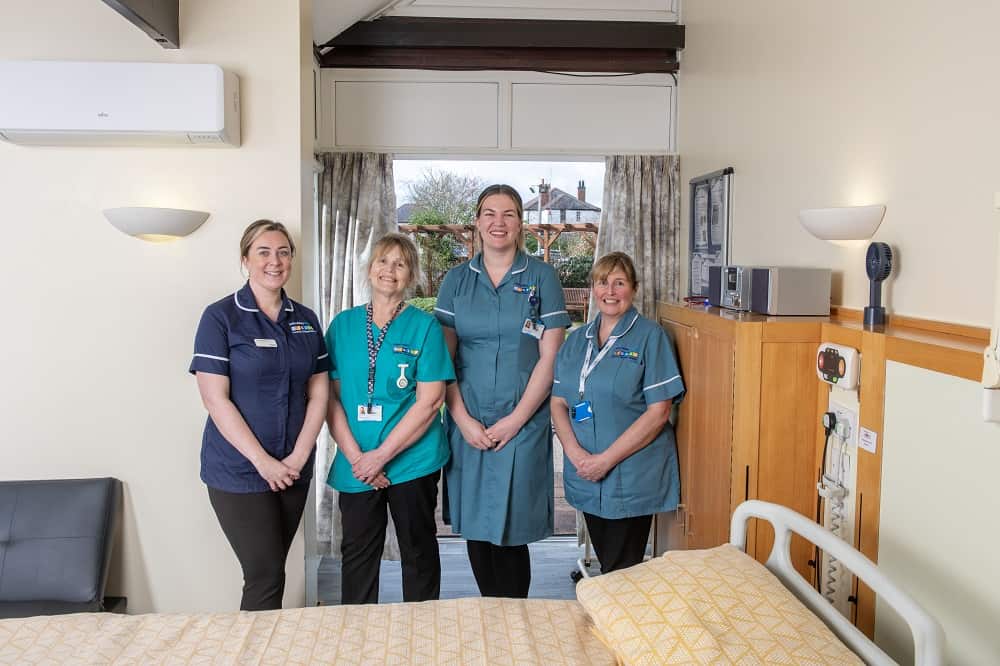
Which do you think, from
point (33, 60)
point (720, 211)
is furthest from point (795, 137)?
point (33, 60)

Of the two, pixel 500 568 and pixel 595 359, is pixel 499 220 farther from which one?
pixel 500 568

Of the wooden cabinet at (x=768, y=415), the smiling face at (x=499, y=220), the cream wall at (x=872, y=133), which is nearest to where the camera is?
the cream wall at (x=872, y=133)

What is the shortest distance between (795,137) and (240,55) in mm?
2029

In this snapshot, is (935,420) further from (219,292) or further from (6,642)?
(219,292)

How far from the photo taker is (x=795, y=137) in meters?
2.96

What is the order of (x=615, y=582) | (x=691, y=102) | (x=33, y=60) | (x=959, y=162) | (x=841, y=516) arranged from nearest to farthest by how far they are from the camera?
(x=615, y=582) → (x=959, y=162) → (x=841, y=516) → (x=33, y=60) → (x=691, y=102)

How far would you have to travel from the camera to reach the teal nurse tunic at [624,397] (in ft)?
9.26

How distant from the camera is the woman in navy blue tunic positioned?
8.04ft

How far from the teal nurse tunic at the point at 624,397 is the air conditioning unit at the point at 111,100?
4.98 ft

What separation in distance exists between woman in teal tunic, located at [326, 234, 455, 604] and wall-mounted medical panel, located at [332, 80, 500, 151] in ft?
5.61

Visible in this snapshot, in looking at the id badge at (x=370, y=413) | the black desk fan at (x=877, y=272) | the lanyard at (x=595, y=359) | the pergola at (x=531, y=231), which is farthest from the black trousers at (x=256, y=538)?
the pergola at (x=531, y=231)

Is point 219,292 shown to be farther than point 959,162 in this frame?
Yes

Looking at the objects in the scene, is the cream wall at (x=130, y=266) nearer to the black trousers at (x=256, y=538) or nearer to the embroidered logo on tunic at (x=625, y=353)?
the black trousers at (x=256, y=538)

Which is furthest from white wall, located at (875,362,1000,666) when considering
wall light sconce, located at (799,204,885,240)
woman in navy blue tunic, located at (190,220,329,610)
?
woman in navy blue tunic, located at (190,220,329,610)
